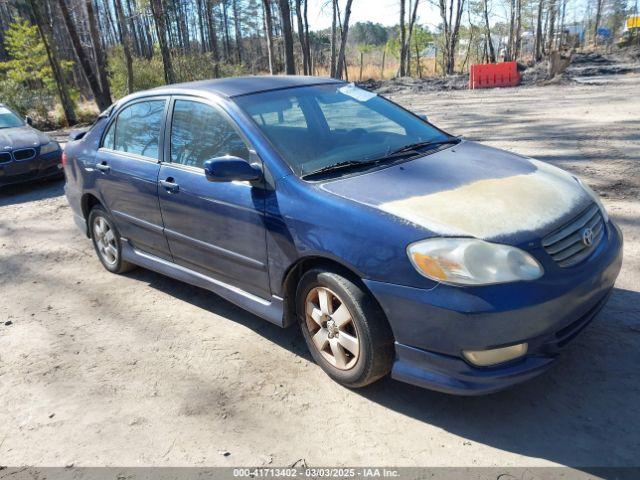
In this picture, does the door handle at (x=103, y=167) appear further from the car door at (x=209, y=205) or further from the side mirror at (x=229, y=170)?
the side mirror at (x=229, y=170)

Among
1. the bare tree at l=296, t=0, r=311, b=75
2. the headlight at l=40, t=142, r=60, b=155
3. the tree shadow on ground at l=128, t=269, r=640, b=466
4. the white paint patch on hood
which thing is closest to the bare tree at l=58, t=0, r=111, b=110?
the headlight at l=40, t=142, r=60, b=155

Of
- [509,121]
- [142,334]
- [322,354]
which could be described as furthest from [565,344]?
[509,121]

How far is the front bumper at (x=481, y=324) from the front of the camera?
2387 mm

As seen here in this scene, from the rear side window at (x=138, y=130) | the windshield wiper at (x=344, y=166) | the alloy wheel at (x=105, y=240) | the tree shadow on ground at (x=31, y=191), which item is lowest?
the tree shadow on ground at (x=31, y=191)

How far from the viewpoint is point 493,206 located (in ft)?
9.02

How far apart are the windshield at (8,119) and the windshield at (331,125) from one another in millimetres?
7998

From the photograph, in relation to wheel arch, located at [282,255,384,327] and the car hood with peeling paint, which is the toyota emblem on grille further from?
wheel arch, located at [282,255,384,327]

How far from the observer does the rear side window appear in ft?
13.4

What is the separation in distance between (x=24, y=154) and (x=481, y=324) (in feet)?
28.3

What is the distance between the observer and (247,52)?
64.7m

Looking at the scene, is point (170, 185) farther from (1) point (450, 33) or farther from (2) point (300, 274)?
(1) point (450, 33)

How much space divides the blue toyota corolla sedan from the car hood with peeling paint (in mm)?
12

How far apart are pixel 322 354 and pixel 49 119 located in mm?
20729

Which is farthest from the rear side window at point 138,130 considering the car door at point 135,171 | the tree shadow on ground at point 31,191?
the tree shadow on ground at point 31,191
